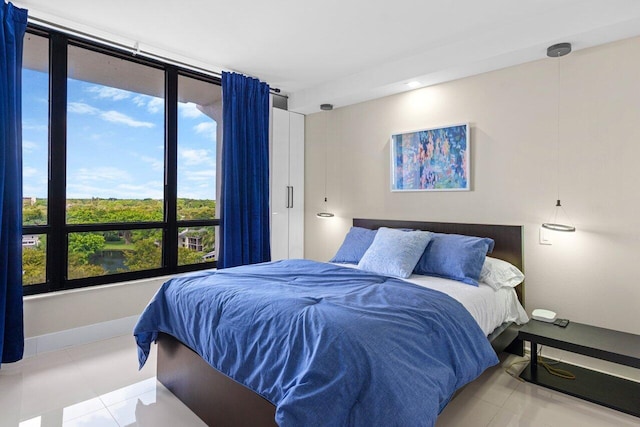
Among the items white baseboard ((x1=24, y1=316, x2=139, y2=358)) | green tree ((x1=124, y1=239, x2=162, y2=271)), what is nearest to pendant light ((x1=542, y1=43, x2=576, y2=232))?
green tree ((x1=124, y1=239, x2=162, y2=271))

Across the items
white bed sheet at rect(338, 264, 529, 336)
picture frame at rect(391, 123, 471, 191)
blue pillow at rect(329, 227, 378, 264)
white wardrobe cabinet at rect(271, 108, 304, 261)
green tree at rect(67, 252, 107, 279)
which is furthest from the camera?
white wardrobe cabinet at rect(271, 108, 304, 261)

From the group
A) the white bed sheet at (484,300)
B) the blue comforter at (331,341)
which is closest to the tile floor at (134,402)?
the blue comforter at (331,341)

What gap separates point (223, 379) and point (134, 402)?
781 millimetres

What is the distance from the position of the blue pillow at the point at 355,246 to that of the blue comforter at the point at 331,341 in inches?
39.3

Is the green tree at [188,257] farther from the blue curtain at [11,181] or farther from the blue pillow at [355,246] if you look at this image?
the blue pillow at [355,246]

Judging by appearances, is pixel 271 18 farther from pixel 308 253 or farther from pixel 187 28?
pixel 308 253

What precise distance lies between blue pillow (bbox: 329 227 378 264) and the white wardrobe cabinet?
45.1 inches

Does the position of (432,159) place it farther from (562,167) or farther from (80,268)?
(80,268)

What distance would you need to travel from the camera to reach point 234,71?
397cm

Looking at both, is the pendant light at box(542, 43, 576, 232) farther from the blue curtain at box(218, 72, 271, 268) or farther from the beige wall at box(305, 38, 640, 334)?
the blue curtain at box(218, 72, 271, 268)

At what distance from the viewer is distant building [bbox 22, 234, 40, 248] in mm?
2945

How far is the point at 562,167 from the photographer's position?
2.81 m

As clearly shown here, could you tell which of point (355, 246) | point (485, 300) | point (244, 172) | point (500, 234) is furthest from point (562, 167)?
point (244, 172)

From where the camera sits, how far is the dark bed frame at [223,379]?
1724 mm
